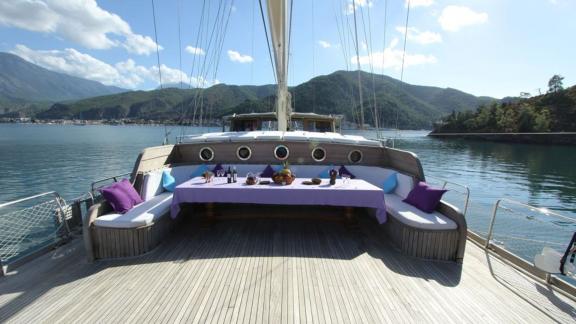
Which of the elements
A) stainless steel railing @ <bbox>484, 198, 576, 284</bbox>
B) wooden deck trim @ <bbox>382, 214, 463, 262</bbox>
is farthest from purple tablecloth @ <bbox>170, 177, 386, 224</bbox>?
stainless steel railing @ <bbox>484, 198, 576, 284</bbox>

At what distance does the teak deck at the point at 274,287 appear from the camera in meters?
2.52

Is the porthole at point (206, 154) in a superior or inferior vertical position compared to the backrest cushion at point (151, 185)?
superior

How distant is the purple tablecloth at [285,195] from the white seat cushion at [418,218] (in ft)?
0.83

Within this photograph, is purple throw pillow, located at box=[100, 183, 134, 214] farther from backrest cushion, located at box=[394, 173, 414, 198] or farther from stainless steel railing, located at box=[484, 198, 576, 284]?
stainless steel railing, located at box=[484, 198, 576, 284]

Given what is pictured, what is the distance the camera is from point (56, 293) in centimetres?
283

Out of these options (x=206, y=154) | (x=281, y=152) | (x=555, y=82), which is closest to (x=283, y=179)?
(x=281, y=152)

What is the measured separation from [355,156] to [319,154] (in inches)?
31.5

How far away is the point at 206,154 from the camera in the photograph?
6012 millimetres

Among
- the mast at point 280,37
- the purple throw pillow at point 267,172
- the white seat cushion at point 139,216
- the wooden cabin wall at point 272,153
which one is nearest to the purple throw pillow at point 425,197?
the wooden cabin wall at point 272,153

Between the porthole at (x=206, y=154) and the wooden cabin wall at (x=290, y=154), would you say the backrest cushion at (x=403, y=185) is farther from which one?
the porthole at (x=206, y=154)

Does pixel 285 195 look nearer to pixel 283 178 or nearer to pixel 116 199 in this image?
pixel 283 178

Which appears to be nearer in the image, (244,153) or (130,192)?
(130,192)

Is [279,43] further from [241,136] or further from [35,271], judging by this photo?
[35,271]

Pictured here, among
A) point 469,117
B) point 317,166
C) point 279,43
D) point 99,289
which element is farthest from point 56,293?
point 469,117
